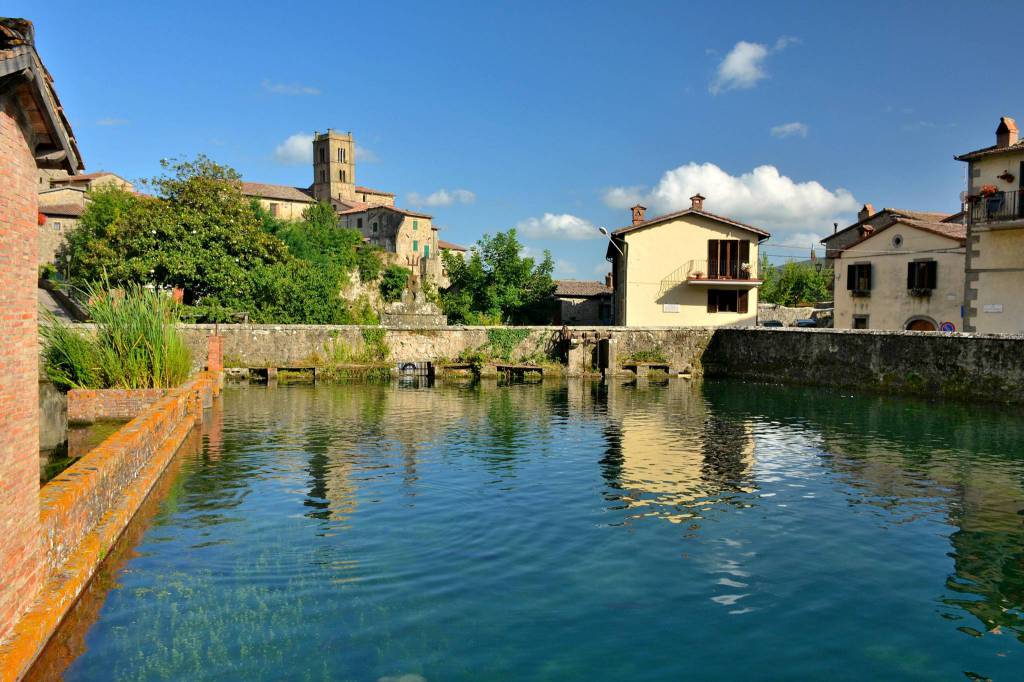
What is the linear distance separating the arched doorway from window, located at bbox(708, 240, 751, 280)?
872 centimetres

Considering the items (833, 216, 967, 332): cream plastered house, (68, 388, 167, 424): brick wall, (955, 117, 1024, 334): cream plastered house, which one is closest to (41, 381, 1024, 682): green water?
(68, 388, 167, 424): brick wall

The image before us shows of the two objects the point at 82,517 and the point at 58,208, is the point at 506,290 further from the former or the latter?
the point at 82,517

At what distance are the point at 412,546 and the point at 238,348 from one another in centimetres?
2665

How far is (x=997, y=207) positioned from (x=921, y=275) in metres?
8.20

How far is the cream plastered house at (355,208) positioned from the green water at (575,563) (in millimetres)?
50950

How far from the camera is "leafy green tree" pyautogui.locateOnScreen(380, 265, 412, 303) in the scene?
61656mm

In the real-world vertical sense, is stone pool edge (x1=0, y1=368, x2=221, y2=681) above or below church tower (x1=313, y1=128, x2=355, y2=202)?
below

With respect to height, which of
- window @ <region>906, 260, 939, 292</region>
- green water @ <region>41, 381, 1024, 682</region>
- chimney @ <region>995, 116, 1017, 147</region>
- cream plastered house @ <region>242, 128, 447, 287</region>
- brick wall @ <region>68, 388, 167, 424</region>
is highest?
cream plastered house @ <region>242, 128, 447, 287</region>

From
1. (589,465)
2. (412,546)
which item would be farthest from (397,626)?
(589,465)

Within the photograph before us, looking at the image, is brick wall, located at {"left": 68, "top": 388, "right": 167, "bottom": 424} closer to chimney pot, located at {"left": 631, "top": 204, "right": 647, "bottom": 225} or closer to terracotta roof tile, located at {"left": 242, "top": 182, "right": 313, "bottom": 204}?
chimney pot, located at {"left": 631, "top": 204, "right": 647, "bottom": 225}

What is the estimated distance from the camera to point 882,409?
24406 millimetres

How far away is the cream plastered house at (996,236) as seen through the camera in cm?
2889

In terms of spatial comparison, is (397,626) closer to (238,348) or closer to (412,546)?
(412,546)

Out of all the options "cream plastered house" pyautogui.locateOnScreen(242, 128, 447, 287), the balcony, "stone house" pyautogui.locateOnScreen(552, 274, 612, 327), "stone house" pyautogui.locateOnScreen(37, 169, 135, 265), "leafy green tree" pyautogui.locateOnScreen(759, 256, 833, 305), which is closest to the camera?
the balcony
